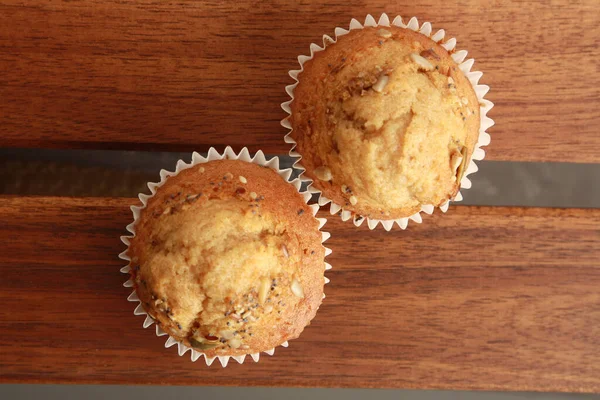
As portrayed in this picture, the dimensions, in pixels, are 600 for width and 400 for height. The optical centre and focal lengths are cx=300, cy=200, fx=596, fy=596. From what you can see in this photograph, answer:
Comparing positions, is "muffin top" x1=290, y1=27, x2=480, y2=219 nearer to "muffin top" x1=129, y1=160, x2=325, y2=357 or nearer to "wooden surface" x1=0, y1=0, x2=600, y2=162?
"muffin top" x1=129, y1=160, x2=325, y2=357

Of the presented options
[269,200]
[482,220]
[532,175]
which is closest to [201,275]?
[269,200]

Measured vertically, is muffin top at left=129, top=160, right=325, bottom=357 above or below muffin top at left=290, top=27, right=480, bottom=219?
below

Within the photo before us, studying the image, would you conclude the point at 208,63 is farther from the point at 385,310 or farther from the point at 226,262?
the point at 385,310

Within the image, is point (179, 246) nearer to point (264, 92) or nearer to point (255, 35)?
point (264, 92)

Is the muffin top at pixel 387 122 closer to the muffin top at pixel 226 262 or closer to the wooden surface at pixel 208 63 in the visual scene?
the muffin top at pixel 226 262

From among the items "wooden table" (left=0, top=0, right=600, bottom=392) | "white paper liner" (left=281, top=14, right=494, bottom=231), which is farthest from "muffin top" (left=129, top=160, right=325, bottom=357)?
"wooden table" (left=0, top=0, right=600, bottom=392)

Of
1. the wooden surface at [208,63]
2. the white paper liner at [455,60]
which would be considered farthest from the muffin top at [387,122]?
the wooden surface at [208,63]
